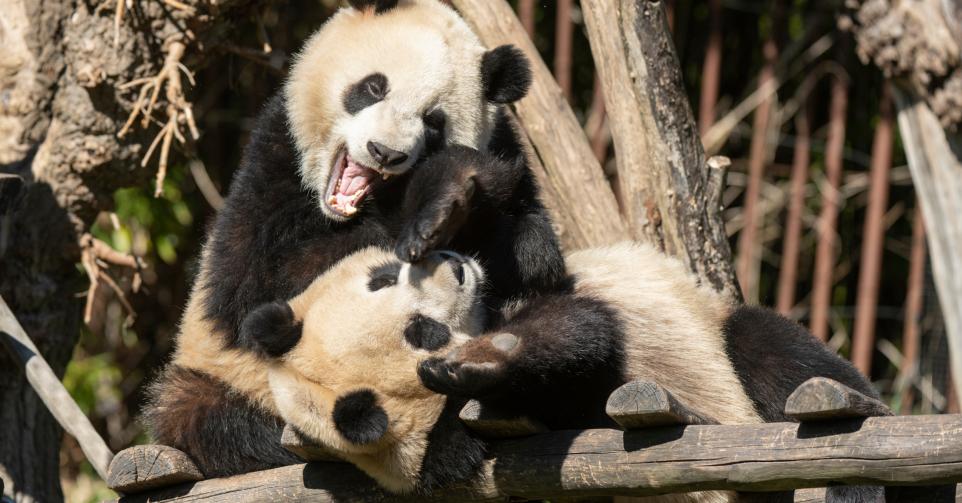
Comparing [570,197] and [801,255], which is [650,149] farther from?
[801,255]

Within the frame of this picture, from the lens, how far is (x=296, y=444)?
294 cm

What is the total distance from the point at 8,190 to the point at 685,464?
2517 mm

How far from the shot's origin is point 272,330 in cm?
301

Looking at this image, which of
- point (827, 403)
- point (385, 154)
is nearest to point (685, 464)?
point (827, 403)

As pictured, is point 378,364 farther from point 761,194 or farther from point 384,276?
point 761,194

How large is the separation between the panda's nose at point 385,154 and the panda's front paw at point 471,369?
74cm

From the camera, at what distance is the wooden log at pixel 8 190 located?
3877mm

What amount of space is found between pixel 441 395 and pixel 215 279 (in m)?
0.94

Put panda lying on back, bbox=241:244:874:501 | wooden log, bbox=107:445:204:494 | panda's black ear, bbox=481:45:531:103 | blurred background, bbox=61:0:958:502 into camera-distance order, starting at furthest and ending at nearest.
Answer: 1. blurred background, bbox=61:0:958:502
2. panda's black ear, bbox=481:45:531:103
3. wooden log, bbox=107:445:204:494
4. panda lying on back, bbox=241:244:874:501

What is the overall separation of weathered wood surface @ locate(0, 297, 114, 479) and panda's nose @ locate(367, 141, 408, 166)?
142 centimetres

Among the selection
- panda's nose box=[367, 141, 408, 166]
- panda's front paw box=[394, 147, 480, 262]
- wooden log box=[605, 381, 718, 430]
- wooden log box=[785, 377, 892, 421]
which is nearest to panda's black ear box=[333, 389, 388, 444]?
panda's front paw box=[394, 147, 480, 262]

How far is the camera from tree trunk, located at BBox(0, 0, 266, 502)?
4391mm

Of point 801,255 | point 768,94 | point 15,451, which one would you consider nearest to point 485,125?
point 15,451

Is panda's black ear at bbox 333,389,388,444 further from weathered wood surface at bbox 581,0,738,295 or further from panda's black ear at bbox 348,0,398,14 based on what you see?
weathered wood surface at bbox 581,0,738,295
